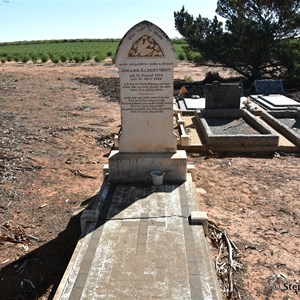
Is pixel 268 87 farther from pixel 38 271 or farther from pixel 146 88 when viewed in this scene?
pixel 38 271

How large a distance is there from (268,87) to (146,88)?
569 inches

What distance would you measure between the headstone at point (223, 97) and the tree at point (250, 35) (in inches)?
350

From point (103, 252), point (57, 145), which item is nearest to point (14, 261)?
point (103, 252)

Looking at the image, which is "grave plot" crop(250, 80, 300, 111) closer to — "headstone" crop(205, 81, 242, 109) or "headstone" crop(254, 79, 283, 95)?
"headstone" crop(254, 79, 283, 95)

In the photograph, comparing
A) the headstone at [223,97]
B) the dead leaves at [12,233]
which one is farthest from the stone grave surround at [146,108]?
the headstone at [223,97]

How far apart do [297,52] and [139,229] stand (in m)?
19.7

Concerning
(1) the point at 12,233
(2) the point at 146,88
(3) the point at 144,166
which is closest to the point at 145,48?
(2) the point at 146,88

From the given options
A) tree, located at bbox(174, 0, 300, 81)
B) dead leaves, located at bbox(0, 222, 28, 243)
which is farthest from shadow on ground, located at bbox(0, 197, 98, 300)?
tree, located at bbox(174, 0, 300, 81)

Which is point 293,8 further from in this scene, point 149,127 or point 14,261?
point 14,261

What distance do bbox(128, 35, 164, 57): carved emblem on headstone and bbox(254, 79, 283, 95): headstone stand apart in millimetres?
13964

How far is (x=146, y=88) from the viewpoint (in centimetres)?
625

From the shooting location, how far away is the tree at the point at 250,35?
67.1 feet

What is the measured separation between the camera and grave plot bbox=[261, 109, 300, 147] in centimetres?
1060

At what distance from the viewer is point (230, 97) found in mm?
12930
